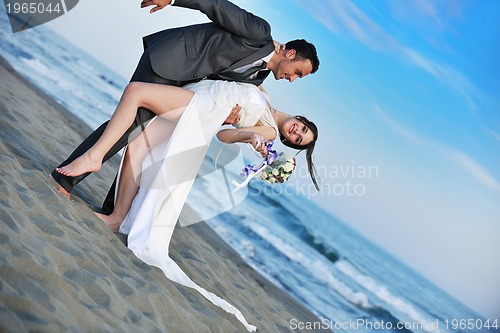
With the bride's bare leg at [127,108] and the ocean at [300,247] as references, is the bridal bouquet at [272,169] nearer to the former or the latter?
the bride's bare leg at [127,108]

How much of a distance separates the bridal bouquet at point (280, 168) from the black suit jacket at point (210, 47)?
54 centimetres

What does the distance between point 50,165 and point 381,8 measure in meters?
13.2

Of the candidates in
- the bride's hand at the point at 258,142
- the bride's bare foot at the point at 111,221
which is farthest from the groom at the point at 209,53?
the bride's hand at the point at 258,142

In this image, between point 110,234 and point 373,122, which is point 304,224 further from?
point 110,234

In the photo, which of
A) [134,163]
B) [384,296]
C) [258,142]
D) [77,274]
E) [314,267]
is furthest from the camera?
[384,296]

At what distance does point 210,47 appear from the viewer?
3205 mm

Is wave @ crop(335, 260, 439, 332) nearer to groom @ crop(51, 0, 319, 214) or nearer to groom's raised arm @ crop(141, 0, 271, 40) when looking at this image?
groom @ crop(51, 0, 319, 214)

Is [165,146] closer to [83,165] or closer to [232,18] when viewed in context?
[83,165]

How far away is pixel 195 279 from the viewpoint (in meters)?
3.64

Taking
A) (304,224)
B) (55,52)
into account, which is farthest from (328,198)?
(55,52)

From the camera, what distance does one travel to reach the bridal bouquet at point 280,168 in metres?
3.39

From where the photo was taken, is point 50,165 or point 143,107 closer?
point 143,107

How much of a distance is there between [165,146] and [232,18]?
70 cm

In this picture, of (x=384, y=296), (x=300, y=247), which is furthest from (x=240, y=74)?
(x=384, y=296)
